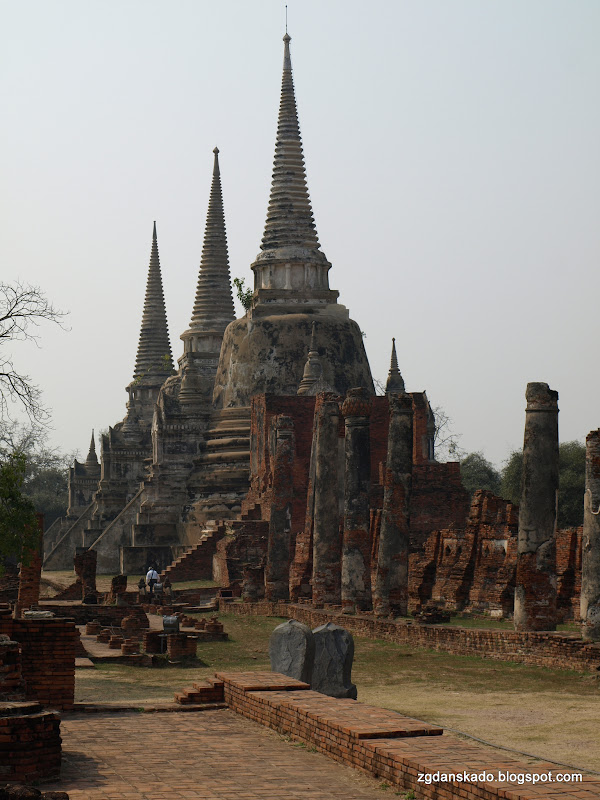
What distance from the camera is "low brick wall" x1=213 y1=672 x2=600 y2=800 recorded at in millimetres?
6801

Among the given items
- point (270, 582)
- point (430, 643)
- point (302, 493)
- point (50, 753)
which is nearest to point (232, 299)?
point (302, 493)

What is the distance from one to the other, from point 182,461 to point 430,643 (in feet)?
69.7

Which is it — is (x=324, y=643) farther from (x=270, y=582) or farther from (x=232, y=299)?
(x=232, y=299)

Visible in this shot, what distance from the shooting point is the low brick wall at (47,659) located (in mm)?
10938

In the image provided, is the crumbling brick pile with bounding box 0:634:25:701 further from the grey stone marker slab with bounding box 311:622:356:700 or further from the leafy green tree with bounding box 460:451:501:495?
the leafy green tree with bounding box 460:451:501:495

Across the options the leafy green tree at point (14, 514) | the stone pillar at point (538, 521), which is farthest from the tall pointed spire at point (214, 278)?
the leafy green tree at point (14, 514)

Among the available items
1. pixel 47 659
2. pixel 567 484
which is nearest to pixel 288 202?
pixel 567 484

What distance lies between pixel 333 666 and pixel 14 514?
13.7 ft

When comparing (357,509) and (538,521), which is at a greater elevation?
(357,509)

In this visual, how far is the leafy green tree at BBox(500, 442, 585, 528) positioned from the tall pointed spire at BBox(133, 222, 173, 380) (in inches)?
596

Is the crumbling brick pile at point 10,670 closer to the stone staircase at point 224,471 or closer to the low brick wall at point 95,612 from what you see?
the low brick wall at point 95,612

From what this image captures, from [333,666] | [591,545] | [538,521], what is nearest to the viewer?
[333,666]

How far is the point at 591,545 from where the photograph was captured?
1584 cm

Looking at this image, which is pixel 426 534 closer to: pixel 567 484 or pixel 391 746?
pixel 567 484
